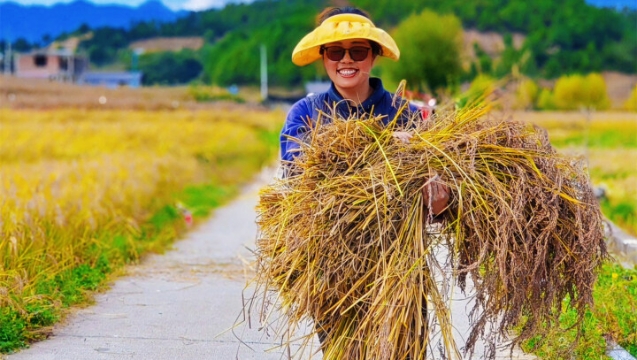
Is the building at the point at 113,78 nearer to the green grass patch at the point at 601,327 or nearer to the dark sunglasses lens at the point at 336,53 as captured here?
the green grass patch at the point at 601,327

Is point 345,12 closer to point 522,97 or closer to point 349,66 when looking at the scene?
point 349,66

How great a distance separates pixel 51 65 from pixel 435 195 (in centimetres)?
8972

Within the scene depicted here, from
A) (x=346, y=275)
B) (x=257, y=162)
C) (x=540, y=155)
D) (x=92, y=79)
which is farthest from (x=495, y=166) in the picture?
(x=92, y=79)

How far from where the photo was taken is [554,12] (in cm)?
7681

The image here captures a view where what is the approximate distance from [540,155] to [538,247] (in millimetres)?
Answer: 421

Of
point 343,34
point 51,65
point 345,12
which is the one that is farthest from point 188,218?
point 51,65

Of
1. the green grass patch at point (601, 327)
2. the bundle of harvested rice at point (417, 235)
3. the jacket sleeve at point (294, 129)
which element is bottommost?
the green grass patch at point (601, 327)

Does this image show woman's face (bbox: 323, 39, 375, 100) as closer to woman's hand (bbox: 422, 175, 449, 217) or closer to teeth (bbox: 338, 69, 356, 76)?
teeth (bbox: 338, 69, 356, 76)

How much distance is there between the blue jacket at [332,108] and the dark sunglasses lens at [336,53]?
15 cm

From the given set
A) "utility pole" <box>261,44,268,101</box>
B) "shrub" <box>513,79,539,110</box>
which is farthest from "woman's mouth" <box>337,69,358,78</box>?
"utility pole" <box>261,44,268,101</box>

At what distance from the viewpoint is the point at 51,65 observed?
8900cm

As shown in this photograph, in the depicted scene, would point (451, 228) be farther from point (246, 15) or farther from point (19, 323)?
point (246, 15)

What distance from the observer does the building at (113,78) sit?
8775 cm

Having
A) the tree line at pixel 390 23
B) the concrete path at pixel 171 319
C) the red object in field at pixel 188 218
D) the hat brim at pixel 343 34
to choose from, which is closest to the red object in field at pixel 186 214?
the red object in field at pixel 188 218
